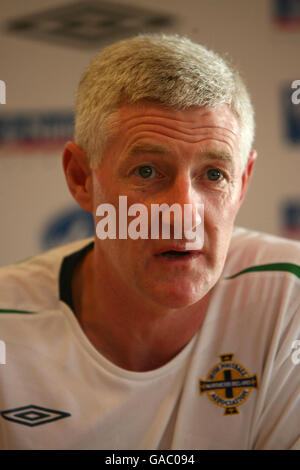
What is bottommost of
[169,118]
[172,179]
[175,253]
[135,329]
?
[135,329]

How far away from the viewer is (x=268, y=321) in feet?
3.81

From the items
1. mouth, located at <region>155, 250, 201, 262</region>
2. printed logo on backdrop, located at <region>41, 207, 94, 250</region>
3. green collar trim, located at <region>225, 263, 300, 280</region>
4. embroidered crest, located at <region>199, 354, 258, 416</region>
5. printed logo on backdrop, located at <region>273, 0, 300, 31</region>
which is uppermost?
printed logo on backdrop, located at <region>273, 0, 300, 31</region>

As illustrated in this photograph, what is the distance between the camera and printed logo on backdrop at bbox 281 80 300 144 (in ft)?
9.72

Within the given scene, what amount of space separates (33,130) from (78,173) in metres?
1.90

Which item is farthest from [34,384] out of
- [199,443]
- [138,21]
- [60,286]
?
[138,21]

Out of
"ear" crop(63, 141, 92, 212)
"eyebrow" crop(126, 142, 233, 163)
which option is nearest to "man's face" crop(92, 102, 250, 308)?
"eyebrow" crop(126, 142, 233, 163)

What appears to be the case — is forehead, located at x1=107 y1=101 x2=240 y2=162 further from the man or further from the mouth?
the mouth

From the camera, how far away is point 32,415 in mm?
1143

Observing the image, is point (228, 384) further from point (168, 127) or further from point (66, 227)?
point (66, 227)

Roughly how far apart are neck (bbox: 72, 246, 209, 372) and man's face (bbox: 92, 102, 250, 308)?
0.13m

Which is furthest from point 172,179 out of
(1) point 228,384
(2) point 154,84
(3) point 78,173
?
(1) point 228,384

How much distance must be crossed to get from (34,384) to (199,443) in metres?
0.37

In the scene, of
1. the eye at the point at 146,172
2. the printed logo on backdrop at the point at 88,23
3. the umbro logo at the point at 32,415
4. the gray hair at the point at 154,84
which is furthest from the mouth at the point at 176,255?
the printed logo on backdrop at the point at 88,23
